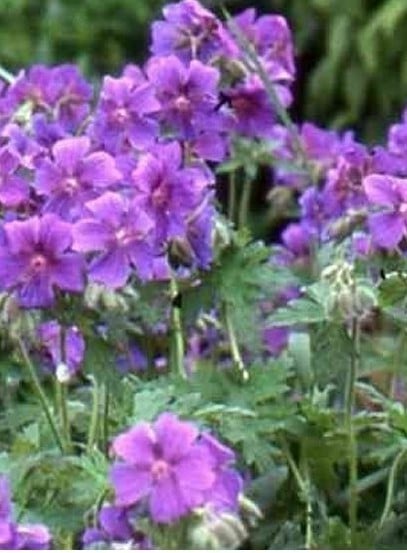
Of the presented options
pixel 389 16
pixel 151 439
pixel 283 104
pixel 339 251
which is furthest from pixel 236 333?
pixel 389 16

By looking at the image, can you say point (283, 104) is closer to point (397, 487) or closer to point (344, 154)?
point (344, 154)

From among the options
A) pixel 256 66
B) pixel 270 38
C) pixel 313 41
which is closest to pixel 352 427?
pixel 256 66

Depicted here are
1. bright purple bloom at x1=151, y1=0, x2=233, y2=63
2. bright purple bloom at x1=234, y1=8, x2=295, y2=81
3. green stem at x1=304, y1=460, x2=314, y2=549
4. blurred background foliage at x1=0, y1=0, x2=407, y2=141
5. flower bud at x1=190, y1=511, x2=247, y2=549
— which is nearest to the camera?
flower bud at x1=190, y1=511, x2=247, y2=549

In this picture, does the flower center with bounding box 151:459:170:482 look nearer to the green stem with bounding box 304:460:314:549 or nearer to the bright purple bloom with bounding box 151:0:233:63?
the green stem with bounding box 304:460:314:549

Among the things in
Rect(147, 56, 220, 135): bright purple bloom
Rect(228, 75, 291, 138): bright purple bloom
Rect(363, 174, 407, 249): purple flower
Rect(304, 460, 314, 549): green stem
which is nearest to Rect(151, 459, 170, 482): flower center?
Rect(304, 460, 314, 549): green stem

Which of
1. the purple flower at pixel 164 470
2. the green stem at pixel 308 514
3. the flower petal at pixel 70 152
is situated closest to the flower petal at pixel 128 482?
the purple flower at pixel 164 470
